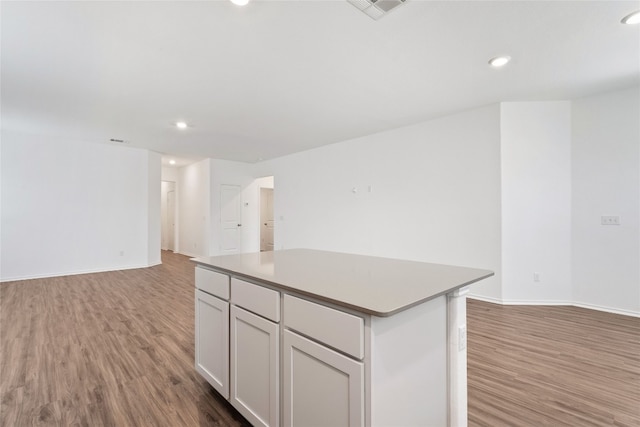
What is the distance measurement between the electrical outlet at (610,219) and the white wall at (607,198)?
0.12ft

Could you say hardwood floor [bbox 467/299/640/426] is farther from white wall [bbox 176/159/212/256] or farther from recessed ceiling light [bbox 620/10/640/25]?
white wall [bbox 176/159/212/256]

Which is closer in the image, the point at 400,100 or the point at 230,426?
the point at 230,426

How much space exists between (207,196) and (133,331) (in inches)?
196

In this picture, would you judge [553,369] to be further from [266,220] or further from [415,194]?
[266,220]

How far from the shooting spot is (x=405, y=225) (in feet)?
15.9

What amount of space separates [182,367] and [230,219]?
5.99 m

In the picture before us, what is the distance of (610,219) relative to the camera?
3512mm

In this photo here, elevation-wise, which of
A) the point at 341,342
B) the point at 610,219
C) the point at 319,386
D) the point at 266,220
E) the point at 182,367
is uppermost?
the point at 610,219

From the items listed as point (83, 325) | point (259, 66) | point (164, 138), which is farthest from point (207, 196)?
point (259, 66)

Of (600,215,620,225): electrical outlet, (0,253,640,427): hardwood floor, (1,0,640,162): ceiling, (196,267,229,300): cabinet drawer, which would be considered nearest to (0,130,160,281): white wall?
(1,0,640,162): ceiling

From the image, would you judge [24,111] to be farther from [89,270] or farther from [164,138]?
[89,270]

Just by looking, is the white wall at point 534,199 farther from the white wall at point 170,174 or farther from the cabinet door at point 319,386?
the white wall at point 170,174

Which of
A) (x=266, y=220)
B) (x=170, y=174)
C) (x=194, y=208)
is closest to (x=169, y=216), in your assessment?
(x=170, y=174)

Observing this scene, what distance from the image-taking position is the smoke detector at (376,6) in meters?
1.97
